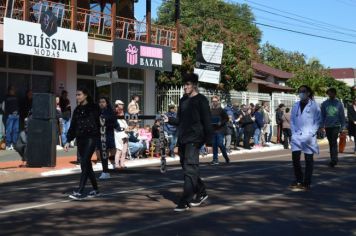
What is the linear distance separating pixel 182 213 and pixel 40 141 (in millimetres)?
7713

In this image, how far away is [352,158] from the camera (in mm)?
A: 16672

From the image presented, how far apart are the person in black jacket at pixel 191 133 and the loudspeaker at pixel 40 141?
741 centimetres

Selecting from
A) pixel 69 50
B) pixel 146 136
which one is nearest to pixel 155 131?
pixel 146 136

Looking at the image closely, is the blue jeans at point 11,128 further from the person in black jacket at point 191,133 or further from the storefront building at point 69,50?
the person in black jacket at point 191,133

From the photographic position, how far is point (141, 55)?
2389cm

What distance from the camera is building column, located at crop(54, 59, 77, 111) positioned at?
870 inches

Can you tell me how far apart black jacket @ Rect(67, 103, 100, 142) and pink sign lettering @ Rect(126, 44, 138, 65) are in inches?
538

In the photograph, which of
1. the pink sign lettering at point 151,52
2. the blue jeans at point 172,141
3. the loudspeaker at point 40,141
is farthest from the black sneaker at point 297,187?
the pink sign lettering at point 151,52

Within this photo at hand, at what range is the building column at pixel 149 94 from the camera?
87.7 feet

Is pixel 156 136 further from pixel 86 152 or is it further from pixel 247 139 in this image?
pixel 86 152

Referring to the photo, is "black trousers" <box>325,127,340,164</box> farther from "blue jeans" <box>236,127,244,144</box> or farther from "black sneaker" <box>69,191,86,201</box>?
"blue jeans" <box>236,127,244,144</box>

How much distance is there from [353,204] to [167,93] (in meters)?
18.0

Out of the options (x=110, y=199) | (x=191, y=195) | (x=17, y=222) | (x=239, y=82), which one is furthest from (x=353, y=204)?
(x=239, y=82)

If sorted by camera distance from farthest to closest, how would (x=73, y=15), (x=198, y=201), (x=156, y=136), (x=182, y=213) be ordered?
(x=73, y=15) → (x=156, y=136) → (x=198, y=201) → (x=182, y=213)
